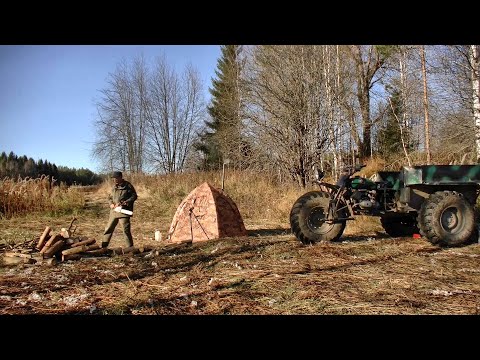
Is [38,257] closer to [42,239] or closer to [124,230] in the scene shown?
[42,239]

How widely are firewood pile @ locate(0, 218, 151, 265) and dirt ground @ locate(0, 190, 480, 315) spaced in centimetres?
25

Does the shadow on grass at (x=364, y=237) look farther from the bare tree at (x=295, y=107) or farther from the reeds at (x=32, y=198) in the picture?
the reeds at (x=32, y=198)

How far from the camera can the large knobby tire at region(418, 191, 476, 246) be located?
251 inches

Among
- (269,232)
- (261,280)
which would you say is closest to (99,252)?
(261,280)

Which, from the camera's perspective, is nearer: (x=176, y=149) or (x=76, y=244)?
(x=76, y=244)

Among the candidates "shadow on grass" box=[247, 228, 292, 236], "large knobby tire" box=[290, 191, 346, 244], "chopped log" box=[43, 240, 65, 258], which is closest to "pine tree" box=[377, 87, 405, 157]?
"shadow on grass" box=[247, 228, 292, 236]

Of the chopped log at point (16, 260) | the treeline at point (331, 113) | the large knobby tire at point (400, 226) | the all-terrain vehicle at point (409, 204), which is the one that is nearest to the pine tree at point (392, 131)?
the treeline at point (331, 113)

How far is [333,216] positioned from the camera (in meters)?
6.55

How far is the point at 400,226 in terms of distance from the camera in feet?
26.1

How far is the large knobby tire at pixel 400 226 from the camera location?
790cm

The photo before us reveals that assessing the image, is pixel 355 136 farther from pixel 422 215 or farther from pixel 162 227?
pixel 422 215

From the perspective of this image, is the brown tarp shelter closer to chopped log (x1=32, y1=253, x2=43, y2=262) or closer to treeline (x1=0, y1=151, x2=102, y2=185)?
chopped log (x1=32, y1=253, x2=43, y2=262)
